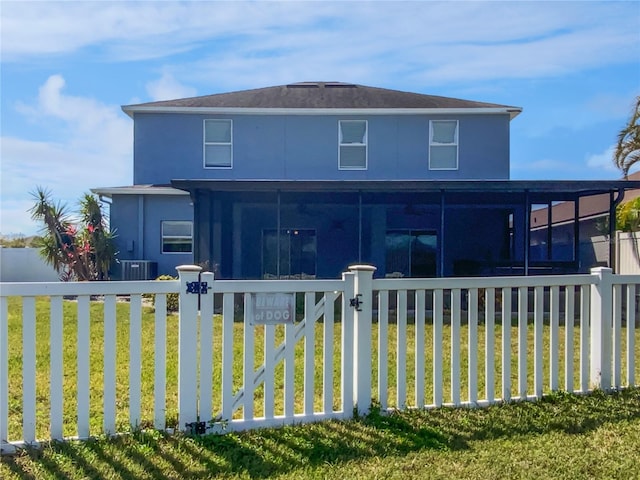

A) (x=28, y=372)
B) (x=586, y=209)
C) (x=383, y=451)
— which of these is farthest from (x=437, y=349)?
(x=586, y=209)

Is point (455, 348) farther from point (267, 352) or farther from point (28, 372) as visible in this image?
point (28, 372)

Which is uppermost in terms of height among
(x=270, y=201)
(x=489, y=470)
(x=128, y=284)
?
(x=270, y=201)

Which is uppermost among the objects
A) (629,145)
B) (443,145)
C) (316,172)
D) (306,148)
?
(443,145)

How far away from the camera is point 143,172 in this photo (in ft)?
53.2

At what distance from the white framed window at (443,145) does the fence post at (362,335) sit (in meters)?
13.0

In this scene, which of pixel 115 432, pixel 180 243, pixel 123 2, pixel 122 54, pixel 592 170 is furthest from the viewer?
pixel 592 170

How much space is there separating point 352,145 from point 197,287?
13380 mm

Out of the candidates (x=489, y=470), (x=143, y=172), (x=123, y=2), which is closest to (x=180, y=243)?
(x=143, y=172)

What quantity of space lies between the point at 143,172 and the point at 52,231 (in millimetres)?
3323

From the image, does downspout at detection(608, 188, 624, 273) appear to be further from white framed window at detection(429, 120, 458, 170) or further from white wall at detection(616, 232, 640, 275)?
white framed window at detection(429, 120, 458, 170)

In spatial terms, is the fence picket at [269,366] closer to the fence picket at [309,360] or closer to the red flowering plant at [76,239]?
the fence picket at [309,360]

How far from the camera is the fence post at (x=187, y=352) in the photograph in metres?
3.43

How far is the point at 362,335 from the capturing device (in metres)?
3.72

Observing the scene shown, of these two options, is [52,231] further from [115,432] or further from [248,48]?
[115,432]
